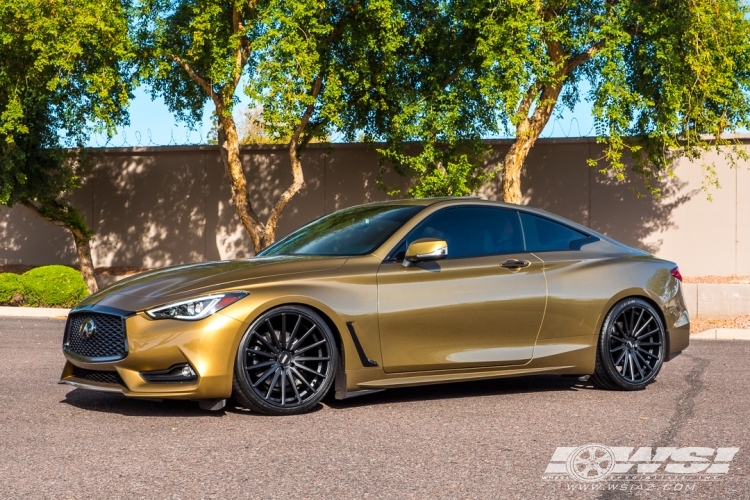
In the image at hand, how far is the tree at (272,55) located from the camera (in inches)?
693

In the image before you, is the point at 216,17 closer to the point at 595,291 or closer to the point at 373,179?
the point at 373,179

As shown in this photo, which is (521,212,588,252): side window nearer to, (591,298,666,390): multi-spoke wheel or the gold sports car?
the gold sports car

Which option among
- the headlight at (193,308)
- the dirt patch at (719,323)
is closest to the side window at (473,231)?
the headlight at (193,308)

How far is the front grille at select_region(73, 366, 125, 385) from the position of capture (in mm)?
7000

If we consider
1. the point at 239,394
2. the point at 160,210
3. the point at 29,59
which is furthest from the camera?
the point at 160,210

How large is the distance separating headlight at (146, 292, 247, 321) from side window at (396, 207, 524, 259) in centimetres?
153

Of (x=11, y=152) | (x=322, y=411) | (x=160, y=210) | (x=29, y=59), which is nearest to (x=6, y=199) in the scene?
(x=11, y=152)

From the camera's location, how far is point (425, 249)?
24.4 feet

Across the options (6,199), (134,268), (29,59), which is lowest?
(134,268)

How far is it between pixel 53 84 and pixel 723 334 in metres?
12.1

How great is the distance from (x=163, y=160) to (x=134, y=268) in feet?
9.07

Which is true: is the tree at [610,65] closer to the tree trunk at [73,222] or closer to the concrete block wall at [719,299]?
the concrete block wall at [719,299]

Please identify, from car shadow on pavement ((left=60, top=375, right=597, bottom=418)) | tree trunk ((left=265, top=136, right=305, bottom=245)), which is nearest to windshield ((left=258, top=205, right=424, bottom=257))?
car shadow on pavement ((left=60, top=375, right=597, bottom=418))

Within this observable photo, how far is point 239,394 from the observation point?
6934mm
